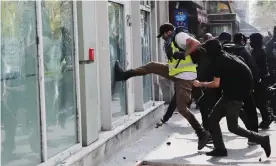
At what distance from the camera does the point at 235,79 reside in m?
6.58

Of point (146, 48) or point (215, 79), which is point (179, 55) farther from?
point (146, 48)

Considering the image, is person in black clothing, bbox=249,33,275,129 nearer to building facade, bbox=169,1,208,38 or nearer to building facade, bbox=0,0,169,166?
building facade, bbox=0,0,169,166

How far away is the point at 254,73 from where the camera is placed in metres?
8.95

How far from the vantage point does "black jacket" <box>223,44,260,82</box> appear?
841 centimetres

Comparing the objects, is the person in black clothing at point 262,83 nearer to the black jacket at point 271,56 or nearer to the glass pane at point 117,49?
the black jacket at point 271,56

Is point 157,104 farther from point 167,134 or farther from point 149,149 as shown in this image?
point 149,149

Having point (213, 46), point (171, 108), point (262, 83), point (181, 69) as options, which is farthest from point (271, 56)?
point (213, 46)

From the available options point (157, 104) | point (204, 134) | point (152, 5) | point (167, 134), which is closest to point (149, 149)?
point (204, 134)

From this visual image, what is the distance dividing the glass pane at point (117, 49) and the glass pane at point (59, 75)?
63.6 inches

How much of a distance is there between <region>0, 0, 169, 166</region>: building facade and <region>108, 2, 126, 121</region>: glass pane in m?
0.02

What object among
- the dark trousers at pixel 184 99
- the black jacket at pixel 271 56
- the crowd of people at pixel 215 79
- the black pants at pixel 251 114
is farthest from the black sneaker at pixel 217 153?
the black jacket at pixel 271 56

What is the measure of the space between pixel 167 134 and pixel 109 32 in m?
2.51

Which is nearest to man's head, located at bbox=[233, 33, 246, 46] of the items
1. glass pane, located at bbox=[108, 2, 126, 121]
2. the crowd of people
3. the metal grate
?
the crowd of people

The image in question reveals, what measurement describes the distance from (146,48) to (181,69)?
2.75 meters
